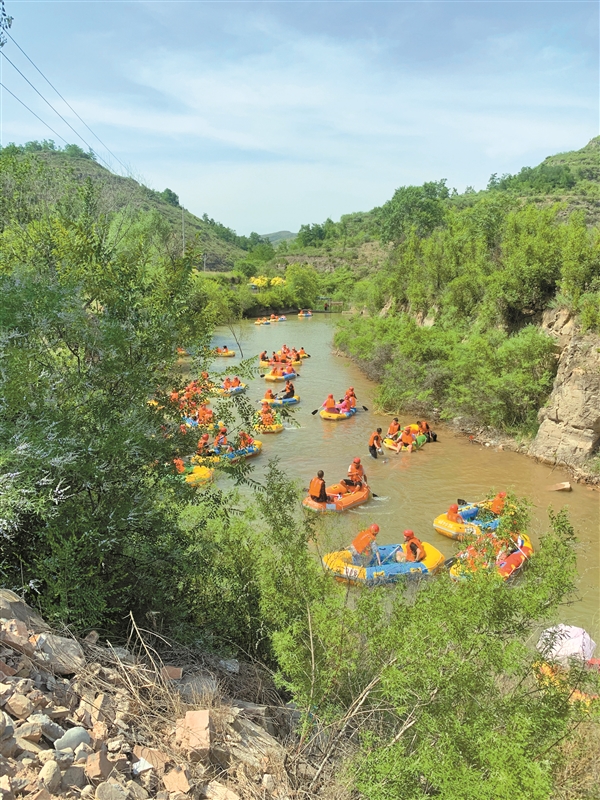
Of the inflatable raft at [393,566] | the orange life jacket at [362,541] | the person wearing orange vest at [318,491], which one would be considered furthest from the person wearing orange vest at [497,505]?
the person wearing orange vest at [318,491]

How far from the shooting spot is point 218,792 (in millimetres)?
3568

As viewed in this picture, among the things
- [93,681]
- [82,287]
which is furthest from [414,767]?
[82,287]

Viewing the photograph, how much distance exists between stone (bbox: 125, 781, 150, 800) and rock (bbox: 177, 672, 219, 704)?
0.95 m

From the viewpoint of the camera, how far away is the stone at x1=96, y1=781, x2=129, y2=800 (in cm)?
306

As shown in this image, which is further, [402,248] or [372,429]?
[402,248]

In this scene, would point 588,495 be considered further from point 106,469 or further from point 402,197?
point 402,197

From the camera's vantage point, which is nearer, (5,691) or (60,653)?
(5,691)

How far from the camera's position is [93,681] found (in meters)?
3.99

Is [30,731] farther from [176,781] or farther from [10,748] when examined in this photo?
[176,781]

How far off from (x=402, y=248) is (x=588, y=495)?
84.5ft

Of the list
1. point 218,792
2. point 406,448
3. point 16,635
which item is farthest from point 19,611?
point 406,448

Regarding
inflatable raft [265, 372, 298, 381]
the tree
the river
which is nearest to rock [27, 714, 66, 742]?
the river

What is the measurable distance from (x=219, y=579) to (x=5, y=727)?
10.5 feet

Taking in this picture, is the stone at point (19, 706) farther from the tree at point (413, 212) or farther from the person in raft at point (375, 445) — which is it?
the tree at point (413, 212)
